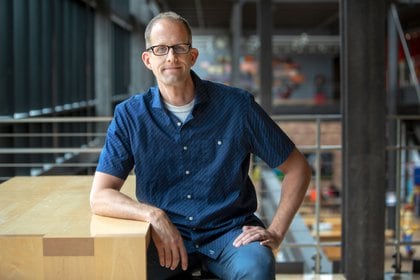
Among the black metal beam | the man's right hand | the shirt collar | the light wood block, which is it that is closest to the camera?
the light wood block

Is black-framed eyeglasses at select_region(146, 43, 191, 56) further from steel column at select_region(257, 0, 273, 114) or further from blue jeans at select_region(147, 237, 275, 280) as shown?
steel column at select_region(257, 0, 273, 114)

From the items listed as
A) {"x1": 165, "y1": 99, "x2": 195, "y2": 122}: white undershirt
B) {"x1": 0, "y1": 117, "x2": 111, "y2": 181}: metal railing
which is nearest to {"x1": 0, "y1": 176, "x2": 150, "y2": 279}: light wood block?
{"x1": 165, "y1": 99, "x2": 195, "y2": 122}: white undershirt

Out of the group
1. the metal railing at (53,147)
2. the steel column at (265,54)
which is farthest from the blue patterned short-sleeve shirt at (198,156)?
the steel column at (265,54)

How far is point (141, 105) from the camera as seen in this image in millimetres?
1271

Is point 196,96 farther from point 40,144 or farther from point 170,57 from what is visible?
point 40,144

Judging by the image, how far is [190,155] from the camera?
1239 mm

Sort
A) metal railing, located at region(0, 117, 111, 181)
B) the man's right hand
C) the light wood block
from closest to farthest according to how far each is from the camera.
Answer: the light wood block, the man's right hand, metal railing, located at region(0, 117, 111, 181)

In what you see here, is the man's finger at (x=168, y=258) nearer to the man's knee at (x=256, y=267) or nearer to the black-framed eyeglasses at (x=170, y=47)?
the man's knee at (x=256, y=267)

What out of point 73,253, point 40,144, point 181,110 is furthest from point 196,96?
point 40,144

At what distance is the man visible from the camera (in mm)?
1216

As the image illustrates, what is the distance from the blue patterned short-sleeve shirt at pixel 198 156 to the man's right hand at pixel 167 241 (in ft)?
0.25

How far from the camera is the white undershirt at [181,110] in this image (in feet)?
4.14

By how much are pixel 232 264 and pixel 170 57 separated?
0.40 metres

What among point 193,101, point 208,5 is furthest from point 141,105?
point 208,5
